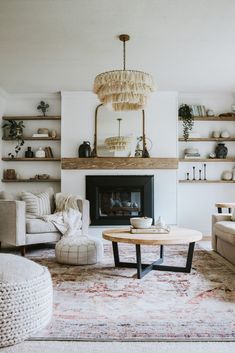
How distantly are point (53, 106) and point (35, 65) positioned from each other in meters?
1.64

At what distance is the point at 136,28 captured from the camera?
12.3ft

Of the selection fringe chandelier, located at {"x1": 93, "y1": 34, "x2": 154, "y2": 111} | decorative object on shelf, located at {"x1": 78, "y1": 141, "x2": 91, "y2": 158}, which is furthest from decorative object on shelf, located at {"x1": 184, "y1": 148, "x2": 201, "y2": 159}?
fringe chandelier, located at {"x1": 93, "y1": 34, "x2": 154, "y2": 111}

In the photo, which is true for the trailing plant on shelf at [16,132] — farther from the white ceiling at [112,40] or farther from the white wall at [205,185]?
the white wall at [205,185]

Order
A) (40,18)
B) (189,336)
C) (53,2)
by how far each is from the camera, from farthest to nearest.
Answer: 1. (40,18)
2. (53,2)
3. (189,336)

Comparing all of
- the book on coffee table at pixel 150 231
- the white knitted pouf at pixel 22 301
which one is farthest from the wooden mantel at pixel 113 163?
the white knitted pouf at pixel 22 301

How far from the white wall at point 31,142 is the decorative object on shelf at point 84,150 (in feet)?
1.90

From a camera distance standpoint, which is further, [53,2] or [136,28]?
[136,28]

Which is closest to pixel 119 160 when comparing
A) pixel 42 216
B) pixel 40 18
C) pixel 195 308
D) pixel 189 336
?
pixel 42 216

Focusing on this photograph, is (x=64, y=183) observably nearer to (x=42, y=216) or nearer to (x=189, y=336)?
(x=42, y=216)

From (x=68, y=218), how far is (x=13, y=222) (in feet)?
2.54

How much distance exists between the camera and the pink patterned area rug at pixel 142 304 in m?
2.13

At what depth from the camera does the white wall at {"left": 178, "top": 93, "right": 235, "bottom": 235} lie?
21.2 feet


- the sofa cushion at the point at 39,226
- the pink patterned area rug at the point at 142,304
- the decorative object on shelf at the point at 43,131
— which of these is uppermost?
the decorative object on shelf at the point at 43,131

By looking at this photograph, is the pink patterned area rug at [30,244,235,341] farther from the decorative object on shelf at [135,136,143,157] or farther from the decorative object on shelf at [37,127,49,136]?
the decorative object on shelf at [37,127,49,136]
